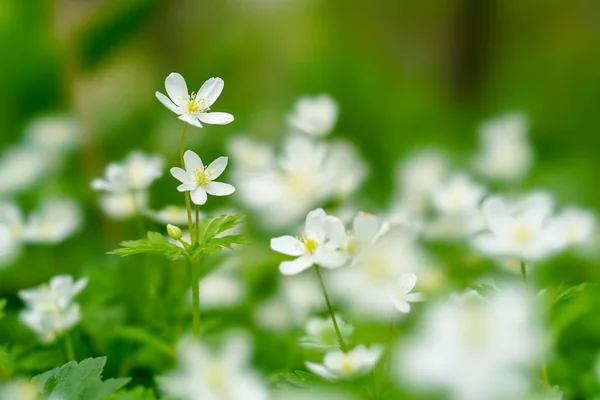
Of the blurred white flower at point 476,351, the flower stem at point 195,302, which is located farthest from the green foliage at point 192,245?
the blurred white flower at point 476,351

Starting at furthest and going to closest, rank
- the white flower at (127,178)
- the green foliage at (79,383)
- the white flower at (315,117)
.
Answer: the white flower at (315,117) < the white flower at (127,178) < the green foliage at (79,383)

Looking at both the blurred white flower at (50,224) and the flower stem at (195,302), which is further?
the blurred white flower at (50,224)

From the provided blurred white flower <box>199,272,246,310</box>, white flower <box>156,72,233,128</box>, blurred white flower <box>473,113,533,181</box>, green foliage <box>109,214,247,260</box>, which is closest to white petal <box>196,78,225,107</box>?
white flower <box>156,72,233,128</box>

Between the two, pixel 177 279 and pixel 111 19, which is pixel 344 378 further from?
pixel 111 19

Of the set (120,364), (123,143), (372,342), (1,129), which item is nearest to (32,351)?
(120,364)

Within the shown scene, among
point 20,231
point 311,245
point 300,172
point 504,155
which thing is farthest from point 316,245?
point 504,155

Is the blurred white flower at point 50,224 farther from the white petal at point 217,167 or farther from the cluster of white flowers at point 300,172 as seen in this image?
the white petal at point 217,167

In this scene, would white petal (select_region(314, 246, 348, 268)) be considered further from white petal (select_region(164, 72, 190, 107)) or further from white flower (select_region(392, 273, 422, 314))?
white petal (select_region(164, 72, 190, 107))

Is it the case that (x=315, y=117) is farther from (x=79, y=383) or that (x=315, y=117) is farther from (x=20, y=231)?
(x=79, y=383)

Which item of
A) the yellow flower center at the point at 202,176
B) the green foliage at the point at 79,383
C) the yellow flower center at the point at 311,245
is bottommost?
the green foliage at the point at 79,383
